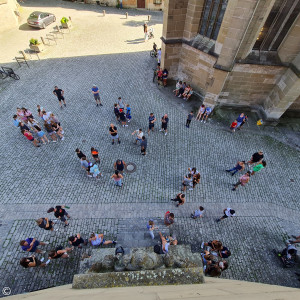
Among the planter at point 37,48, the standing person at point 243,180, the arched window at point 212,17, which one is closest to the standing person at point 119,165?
the standing person at point 243,180

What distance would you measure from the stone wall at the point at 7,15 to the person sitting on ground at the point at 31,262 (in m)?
24.4

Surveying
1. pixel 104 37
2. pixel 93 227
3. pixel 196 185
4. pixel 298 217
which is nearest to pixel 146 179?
pixel 196 185

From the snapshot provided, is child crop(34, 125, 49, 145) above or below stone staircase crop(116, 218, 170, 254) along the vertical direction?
above

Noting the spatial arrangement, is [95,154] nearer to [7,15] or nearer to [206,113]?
[206,113]

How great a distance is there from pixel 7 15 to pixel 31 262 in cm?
2521

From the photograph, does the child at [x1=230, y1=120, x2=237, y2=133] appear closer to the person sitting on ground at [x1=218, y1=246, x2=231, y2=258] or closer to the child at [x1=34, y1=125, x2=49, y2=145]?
the person sitting on ground at [x1=218, y1=246, x2=231, y2=258]

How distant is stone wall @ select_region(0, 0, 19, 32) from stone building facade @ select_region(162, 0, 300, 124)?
18605 millimetres

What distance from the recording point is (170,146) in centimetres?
1128

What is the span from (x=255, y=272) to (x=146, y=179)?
575 centimetres

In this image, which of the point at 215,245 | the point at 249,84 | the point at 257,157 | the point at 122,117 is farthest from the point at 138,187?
the point at 249,84

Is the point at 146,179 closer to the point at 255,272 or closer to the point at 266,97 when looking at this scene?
the point at 255,272

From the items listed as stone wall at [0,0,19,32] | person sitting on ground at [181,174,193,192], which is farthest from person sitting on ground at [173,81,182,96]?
stone wall at [0,0,19,32]

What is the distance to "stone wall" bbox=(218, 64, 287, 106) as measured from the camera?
11859mm

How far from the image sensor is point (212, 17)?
38.5 feet
